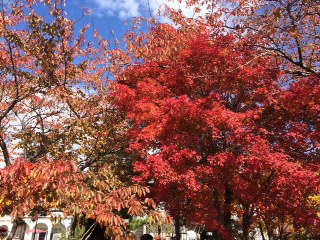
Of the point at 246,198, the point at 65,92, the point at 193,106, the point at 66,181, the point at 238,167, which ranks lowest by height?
the point at 66,181

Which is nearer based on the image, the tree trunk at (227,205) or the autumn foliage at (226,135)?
the autumn foliage at (226,135)

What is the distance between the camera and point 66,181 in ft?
14.8

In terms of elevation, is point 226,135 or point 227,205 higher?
point 226,135

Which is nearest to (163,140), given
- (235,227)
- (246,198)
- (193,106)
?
(193,106)

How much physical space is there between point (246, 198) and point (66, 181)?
27.1 feet

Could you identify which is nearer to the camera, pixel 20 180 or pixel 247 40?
pixel 20 180

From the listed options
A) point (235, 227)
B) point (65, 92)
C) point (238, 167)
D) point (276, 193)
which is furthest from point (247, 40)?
point (235, 227)

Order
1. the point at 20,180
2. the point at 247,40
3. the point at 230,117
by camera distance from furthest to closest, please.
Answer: the point at 230,117 < the point at 247,40 < the point at 20,180

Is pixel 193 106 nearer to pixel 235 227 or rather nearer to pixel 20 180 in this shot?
pixel 20 180

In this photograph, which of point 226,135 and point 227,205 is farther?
point 227,205

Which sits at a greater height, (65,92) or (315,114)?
(65,92)

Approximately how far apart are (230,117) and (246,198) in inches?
119

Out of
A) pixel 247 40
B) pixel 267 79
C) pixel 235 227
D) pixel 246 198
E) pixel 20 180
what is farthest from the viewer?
pixel 235 227

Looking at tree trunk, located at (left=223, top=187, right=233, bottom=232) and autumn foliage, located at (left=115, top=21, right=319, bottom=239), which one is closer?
autumn foliage, located at (left=115, top=21, right=319, bottom=239)
